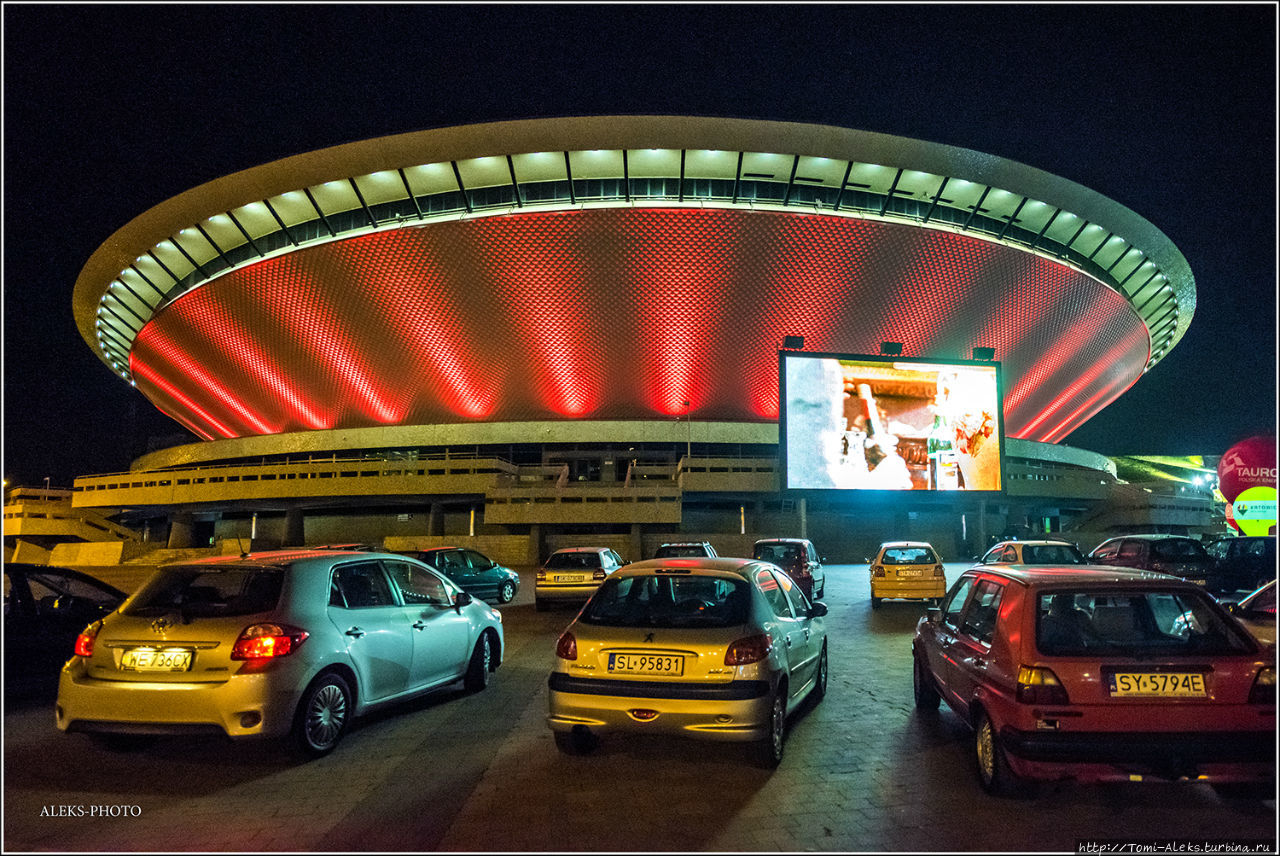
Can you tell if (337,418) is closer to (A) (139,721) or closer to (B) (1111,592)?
(A) (139,721)

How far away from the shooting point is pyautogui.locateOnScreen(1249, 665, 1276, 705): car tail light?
4137 mm

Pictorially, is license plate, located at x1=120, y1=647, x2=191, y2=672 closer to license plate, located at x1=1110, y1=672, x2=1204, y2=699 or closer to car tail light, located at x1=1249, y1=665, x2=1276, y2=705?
license plate, located at x1=1110, y1=672, x2=1204, y2=699

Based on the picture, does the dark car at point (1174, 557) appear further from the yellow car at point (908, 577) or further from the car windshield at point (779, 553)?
the car windshield at point (779, 553)

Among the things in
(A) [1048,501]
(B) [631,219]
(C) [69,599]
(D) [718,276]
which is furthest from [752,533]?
(C) [69,599]

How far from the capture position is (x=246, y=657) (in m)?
5.06

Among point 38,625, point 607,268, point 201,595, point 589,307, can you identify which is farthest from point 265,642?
point 589,307

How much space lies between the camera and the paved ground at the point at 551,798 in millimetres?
3891

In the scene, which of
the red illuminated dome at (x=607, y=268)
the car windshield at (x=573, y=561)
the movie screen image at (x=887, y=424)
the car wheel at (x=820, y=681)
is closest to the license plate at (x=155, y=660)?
the car wheel at (x=820, y=681)

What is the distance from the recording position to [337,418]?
4066 cm

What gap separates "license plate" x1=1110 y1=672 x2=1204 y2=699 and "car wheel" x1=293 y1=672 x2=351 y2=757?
16.7 ft

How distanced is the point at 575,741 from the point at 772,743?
138cm

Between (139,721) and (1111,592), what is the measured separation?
248 inches

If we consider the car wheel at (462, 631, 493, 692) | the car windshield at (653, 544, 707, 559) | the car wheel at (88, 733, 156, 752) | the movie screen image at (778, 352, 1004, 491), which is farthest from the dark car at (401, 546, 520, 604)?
the car wheel at (88, 733, 156, 752)

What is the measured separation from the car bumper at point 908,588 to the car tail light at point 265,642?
12.4 meters
